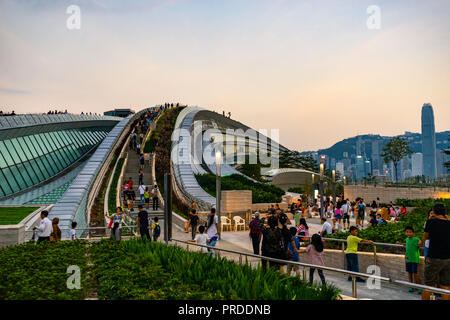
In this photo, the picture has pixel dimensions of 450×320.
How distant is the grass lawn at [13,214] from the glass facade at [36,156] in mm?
9067

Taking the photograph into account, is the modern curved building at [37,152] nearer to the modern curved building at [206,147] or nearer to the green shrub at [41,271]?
the modern curved building at [206,147]

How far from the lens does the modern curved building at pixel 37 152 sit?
26.9 meters

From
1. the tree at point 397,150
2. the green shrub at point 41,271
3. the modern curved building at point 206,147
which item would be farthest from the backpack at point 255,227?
the tree at point 397,150

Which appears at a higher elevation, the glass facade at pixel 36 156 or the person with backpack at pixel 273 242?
the glass facade at pixel 36 156

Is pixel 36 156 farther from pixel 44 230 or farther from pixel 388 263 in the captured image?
pixel 388 263

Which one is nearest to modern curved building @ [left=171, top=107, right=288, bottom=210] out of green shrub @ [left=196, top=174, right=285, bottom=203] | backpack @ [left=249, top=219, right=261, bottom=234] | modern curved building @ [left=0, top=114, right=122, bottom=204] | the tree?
green shrub @ [left=196, top=174, right=285, bottom=203]

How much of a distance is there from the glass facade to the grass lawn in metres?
9.07

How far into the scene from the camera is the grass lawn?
575 inches

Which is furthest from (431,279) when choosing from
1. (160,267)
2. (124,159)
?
(124,159)

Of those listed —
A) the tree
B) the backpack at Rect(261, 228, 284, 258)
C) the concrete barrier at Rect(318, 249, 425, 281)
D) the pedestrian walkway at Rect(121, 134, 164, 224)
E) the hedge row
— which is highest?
the tree

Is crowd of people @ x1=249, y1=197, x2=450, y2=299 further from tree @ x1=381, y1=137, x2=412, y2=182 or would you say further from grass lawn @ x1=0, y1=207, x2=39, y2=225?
tree @ x1=381, y1=137, x2=412, y2=182

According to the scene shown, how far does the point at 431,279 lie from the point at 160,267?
15.2ft

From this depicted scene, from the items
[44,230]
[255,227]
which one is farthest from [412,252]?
[44,230]
